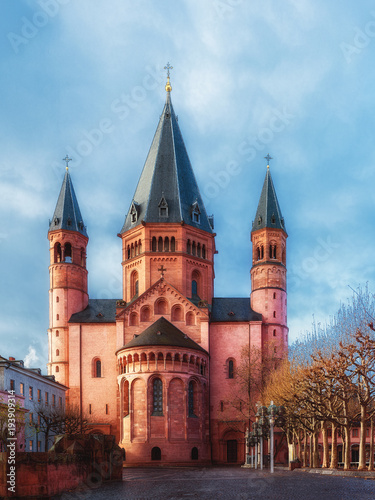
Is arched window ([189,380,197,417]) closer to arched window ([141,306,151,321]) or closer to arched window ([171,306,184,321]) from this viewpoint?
arched window ([171,306,184,321])

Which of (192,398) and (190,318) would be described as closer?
(192,398)

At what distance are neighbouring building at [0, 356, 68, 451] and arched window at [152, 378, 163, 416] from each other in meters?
11.1

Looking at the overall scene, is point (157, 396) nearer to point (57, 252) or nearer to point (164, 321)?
point (164, 321)

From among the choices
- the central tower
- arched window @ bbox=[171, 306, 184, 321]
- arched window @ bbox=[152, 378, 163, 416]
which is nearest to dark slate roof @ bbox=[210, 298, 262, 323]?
the central tower

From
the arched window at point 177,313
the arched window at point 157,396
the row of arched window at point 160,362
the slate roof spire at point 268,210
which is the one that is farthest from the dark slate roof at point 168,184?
the arched window at point 157,396

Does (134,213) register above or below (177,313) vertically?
above

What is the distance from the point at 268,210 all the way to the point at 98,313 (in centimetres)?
2717

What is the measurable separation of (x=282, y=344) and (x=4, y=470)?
6822cm

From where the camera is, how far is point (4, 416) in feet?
165

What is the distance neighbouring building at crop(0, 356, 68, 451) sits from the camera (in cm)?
6881

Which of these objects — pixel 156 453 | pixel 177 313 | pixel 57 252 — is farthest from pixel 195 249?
pixel 156 453

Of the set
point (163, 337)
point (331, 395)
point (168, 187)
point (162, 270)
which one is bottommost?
point (331, 395)

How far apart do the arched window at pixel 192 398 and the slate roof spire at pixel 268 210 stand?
2455cm

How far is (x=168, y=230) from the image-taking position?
102 meters
